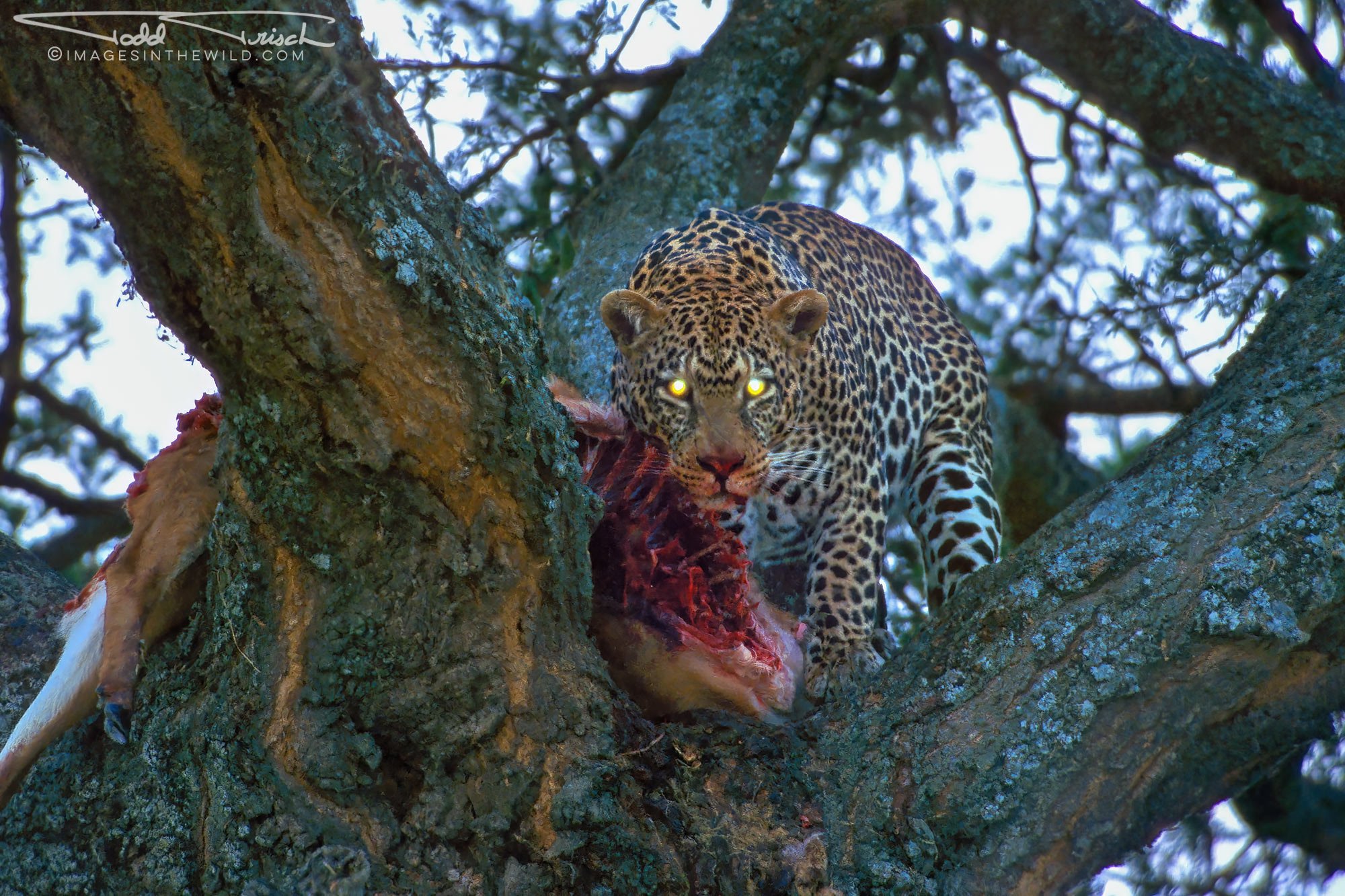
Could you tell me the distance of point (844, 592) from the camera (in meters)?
4.30

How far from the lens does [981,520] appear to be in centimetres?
495

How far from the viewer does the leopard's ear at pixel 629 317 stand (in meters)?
4.32

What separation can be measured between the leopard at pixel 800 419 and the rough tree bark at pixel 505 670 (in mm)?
1406

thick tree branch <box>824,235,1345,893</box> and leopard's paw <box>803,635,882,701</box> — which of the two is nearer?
thick tree branch <box>824,235,1345,893</box>

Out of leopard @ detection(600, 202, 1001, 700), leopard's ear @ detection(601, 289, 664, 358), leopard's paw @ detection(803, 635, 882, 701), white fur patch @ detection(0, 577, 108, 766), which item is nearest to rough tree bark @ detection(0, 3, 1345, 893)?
white fur patch @ detection(0, 577, 108, 766)

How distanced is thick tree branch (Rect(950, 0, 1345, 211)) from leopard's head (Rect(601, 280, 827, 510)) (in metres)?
1.94

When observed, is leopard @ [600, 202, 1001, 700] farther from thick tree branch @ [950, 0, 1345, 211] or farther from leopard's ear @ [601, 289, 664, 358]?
thick tree branch @ [950, 0, 1345, 211]

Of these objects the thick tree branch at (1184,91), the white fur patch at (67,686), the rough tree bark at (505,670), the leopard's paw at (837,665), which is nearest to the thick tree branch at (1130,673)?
the rough tree bark at (505,670)

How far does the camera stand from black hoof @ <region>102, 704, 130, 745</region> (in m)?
2.76

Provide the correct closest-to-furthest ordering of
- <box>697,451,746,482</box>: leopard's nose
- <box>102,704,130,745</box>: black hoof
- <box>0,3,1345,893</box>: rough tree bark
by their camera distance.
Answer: <box>0,3,1345,893</box>: rough tree bark, <box>102,704,130,745</box>: black hoof, <box>697,451,746,482</box>: leopard's nose

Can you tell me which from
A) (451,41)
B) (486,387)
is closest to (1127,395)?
(451,41)

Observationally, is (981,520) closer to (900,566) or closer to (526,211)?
(900,566)
